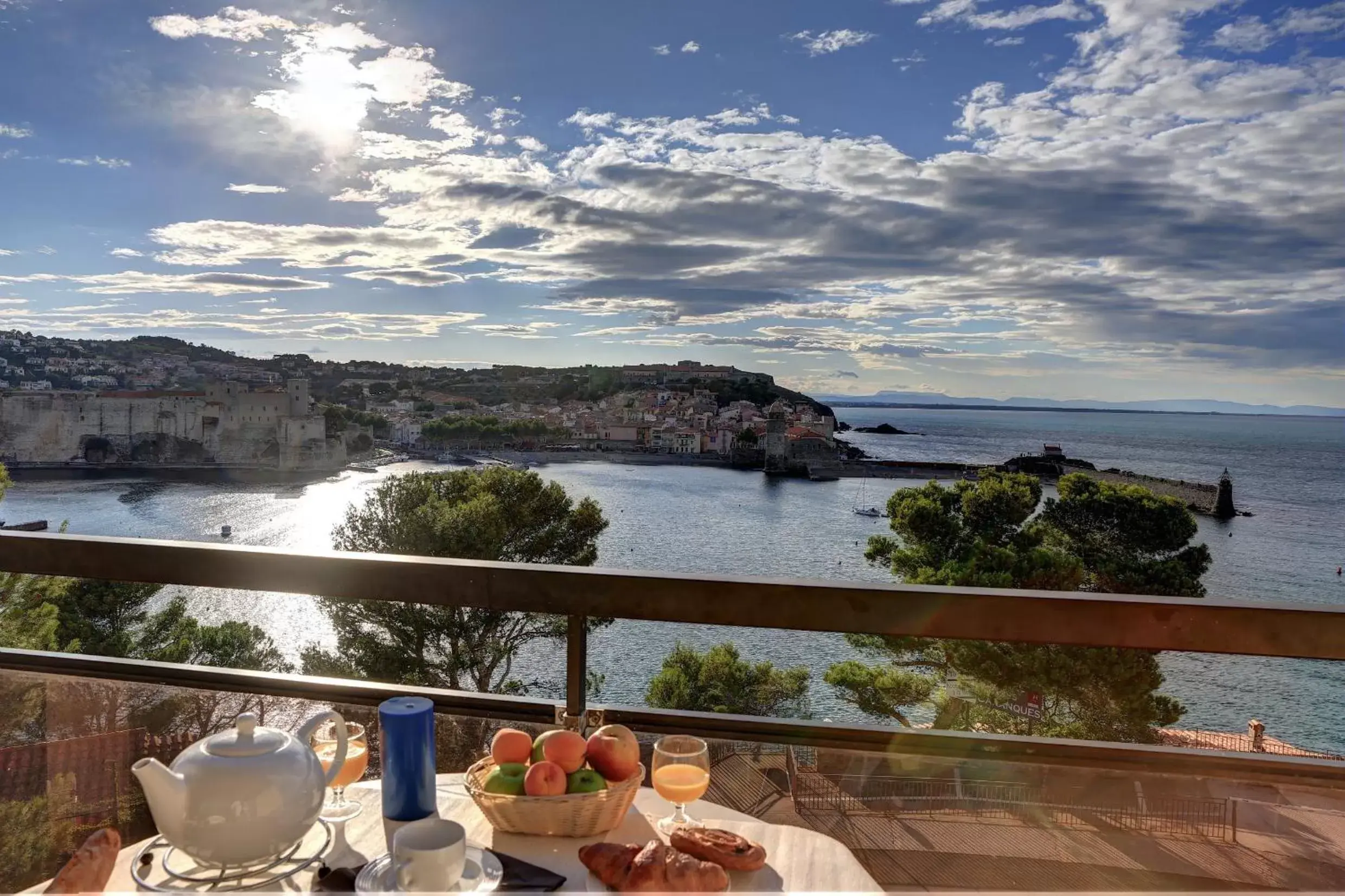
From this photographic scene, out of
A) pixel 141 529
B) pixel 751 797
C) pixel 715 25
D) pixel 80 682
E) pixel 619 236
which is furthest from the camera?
pixel 619 236

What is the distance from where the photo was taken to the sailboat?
2953cm

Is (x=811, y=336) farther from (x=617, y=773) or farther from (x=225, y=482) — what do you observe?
(x=617, y=773)

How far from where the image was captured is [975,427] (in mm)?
37750

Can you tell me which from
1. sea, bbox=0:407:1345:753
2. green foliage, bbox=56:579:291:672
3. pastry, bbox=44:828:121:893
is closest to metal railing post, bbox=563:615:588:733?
pastry, bbox=44:828:121:893

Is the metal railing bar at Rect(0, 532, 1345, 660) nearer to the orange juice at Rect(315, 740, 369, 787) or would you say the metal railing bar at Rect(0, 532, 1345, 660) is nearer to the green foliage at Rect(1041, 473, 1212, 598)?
the orange juice at Rect(315, 740, 369, 787)

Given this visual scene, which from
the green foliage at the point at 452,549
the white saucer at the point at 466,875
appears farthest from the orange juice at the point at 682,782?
the green foliage at the point at 452,549

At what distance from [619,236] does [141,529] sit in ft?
59.9

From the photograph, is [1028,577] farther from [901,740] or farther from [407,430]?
[407,430]

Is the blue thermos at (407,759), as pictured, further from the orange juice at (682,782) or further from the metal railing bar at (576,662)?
the metal railing bar at (576,662)

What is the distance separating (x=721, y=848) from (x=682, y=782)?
0.43ft

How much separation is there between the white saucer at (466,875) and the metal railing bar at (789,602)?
0.56 m

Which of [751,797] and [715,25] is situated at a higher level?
[715,25]

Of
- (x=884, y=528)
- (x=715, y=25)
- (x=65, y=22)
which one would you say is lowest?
(x=884, y=528)

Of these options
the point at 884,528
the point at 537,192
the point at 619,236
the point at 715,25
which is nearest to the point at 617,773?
the point at 715,25
